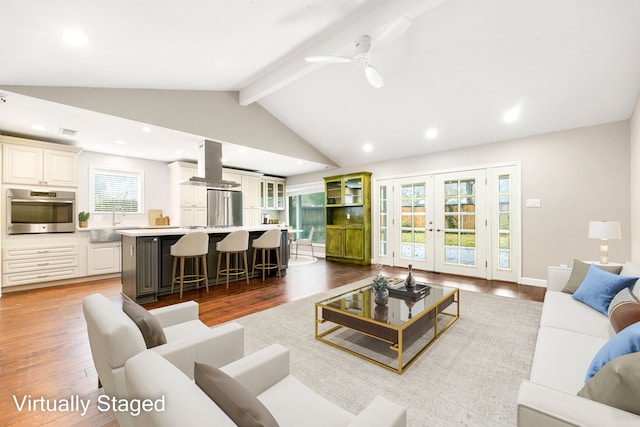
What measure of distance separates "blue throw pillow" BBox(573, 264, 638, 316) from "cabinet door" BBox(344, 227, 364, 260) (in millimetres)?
4313

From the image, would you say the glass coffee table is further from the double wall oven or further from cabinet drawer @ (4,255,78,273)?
the double wall oven

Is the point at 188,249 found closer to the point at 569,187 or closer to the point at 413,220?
the point at 413,220

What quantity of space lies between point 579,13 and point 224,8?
346 cm

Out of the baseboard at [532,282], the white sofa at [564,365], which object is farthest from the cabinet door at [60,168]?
the baseboard at [532,282]

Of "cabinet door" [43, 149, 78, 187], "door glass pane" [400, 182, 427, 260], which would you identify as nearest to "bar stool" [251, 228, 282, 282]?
"door glass pane" [400, 182, 427, 260]

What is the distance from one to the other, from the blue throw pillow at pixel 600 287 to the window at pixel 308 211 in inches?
239

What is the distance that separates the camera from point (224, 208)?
6.26 m

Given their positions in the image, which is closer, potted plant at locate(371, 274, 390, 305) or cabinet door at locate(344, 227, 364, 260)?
potted plant at locate(371, 274, 390, 305)

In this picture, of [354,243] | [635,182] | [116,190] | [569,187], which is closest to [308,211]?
[354,243]

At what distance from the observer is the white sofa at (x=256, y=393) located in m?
0.68

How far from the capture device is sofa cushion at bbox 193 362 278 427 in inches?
27.9

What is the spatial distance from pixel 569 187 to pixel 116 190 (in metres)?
8.49

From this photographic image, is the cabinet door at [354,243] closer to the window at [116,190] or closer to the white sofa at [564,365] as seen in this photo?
the white sofa at [564,365]

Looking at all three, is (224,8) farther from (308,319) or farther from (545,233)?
(545,233)
